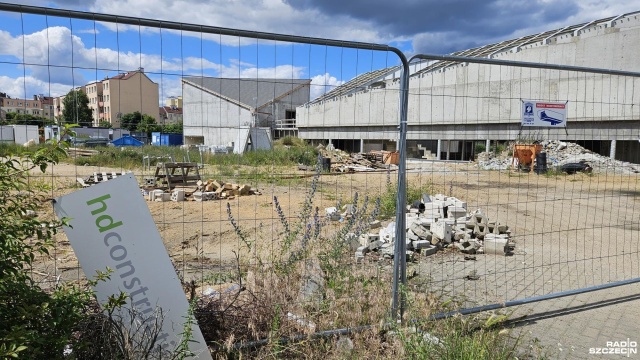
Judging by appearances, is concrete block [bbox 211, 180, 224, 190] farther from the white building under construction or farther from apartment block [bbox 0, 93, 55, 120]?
apartment block [bbox 0, 93, 55, 120]

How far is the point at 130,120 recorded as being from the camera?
3.46m

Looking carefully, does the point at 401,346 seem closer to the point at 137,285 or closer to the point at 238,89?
the point at 137,285

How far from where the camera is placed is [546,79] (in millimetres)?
29828

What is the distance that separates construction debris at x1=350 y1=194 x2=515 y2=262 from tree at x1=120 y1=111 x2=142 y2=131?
357cm

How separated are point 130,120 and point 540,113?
13.8ft

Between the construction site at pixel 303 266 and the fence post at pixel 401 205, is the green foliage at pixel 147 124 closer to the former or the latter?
the construction site at pixel 303 266

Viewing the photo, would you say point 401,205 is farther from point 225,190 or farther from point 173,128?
point 225,190

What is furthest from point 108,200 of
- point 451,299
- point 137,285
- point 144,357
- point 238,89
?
point 451,299

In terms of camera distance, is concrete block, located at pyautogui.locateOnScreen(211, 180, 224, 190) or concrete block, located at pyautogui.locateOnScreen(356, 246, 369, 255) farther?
concrete block, located at pyautogui.locateOnScreen(211, 180, 224, 190)

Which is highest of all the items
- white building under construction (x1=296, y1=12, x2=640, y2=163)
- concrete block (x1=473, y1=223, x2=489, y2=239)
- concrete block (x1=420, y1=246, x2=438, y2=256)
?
white building under construction (x1=296, y1=12, x2=640, y2=163)

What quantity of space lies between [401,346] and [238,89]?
8.28ft

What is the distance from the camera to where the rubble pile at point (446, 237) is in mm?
6961

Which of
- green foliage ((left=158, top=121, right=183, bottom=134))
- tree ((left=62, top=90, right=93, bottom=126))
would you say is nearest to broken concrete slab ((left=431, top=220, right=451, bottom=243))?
green foliage ((left=158, top=121, right=183, bottom=134))

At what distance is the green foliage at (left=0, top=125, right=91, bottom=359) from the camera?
91.7 inches
